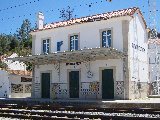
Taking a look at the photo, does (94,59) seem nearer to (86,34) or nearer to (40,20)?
(86,34)

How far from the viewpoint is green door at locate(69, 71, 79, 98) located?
23.6 metres

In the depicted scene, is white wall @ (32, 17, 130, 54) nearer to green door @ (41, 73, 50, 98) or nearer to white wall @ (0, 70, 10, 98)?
green door @ (41, 73, 50, 98)

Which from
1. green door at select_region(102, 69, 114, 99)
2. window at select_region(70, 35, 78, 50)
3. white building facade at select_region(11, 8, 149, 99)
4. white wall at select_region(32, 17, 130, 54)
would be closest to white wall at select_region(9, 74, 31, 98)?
white building facade at select_region(11, 8, 149, 99)

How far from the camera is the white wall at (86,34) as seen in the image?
2200cm

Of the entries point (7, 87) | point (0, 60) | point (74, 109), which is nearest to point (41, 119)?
point (74, 109)

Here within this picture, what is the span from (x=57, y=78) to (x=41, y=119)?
13599mm

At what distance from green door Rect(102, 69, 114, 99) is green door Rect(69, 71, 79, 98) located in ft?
8.38

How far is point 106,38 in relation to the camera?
22.6m

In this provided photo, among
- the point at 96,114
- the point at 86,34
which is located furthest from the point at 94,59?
the point at 96,114

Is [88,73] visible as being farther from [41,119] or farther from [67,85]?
[41,119]

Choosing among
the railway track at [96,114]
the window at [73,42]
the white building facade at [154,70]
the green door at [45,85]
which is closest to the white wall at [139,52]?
the white building facade at [154,70]

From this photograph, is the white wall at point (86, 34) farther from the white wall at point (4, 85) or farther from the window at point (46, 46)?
the white wall at point (4, 85)

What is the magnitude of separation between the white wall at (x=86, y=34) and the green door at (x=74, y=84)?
2.38 meters

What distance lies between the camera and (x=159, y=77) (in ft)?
96.5
